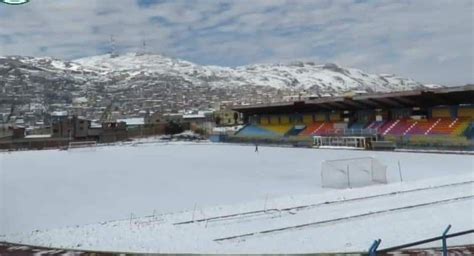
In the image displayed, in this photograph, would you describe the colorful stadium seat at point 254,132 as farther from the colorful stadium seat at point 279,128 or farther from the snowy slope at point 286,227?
the snowy slope at point 286,227

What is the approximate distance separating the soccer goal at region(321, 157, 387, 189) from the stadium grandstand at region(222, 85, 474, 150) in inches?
647

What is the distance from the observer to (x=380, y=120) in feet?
156

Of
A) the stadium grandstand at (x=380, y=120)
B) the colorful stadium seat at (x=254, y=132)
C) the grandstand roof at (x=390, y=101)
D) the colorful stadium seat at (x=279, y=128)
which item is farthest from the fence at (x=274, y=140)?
the grandstand roof at (x=390, y=101)

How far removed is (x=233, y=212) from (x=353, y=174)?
272 inches

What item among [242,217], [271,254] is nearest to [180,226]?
[242,217]

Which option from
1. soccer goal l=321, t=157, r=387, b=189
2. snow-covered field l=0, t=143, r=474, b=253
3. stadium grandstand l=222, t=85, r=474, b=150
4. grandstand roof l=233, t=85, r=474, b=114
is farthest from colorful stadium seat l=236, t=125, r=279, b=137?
soccer goal l=321, t=157, r=387, b=189

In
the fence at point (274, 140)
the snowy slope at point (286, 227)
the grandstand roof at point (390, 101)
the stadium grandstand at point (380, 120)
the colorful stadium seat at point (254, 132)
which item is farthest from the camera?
the colorful stadium seat at point (254, 132)

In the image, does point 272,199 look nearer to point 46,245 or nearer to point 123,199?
point 123,199

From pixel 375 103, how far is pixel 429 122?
6031 millimetres

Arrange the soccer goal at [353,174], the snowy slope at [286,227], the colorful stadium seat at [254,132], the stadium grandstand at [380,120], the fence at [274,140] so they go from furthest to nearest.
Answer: the colorful stadium seat at [254,132] → the fence at [274,140] → the stadium grandstand at [380,120] → the soccer goal at [353,174] → the snowy slope at [286,227]

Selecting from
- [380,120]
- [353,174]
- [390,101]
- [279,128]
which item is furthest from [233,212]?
[279,128]

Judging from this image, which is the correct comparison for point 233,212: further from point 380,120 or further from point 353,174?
point 380,120

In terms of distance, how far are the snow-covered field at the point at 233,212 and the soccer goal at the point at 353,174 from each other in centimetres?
54

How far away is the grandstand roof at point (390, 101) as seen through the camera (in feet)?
128
